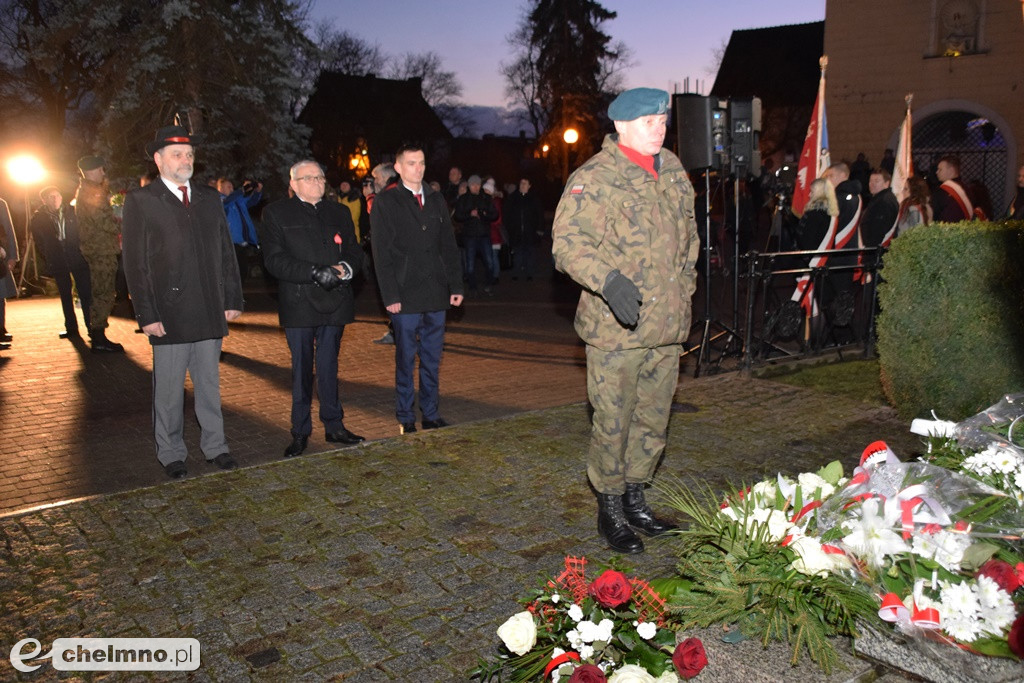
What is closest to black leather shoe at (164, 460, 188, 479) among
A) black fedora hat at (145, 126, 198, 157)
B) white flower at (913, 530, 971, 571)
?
black fedora hat at (145, 126, 198, 157)

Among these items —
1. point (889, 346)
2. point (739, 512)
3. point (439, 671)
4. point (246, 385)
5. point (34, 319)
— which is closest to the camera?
point (739, 512)

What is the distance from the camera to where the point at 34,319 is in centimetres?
1394

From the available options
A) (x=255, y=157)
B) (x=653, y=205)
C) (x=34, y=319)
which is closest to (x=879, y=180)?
(x=653, y=205)

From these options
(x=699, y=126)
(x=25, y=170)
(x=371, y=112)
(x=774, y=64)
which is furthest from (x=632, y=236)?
(x=371, y=112)

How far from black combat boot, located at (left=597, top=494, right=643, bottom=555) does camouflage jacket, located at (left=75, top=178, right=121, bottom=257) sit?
897 cm

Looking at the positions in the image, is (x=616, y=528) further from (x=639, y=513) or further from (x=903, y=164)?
(x=903, y=164)

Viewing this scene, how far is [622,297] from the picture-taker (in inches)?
155

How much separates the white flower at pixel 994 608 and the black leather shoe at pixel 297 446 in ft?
15.9

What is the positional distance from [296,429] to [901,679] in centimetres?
472

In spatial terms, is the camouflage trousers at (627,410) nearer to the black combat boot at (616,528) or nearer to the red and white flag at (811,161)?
the black combat boot at (616,528)

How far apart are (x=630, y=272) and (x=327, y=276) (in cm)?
272

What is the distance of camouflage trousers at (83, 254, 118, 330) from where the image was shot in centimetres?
1104

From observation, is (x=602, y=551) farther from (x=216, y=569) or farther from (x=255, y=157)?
(x=255, y=157)

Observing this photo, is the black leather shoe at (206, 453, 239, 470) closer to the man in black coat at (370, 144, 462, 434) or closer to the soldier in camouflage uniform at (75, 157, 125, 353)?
the man in black coat at (370, 144, 462, 434)
